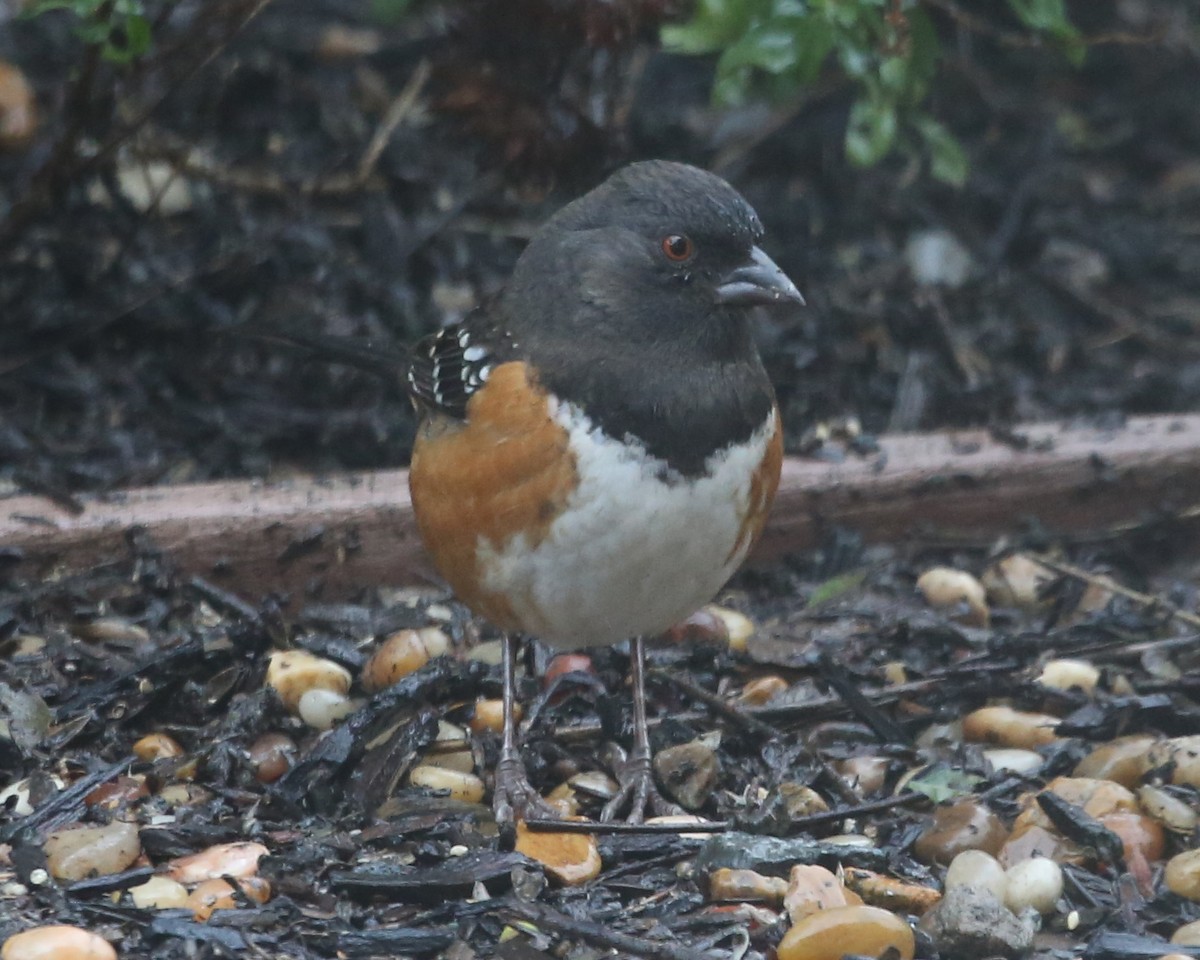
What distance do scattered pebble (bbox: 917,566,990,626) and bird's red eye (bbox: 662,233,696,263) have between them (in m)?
0.93

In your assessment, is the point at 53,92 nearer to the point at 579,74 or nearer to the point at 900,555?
the point at 579,74

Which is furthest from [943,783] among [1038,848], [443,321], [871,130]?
[443,321]

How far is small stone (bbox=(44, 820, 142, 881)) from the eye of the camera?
209 cm

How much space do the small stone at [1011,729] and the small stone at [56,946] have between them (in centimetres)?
135

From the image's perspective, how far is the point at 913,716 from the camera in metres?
2.66

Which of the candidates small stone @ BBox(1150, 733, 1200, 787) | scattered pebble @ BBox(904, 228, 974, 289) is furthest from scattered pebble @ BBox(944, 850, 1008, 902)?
scattered pebble @ BBox(904, 228, 974, 289)

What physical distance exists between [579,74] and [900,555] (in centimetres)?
113

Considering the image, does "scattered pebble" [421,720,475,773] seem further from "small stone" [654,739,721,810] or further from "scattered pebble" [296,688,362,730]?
"small stone" [654,739,721,810]

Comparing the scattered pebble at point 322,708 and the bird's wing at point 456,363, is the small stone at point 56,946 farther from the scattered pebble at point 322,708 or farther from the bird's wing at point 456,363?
the bird's wing at point 456,363

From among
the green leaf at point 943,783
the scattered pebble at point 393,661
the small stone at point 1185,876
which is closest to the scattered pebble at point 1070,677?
the green leaf at point 943,783

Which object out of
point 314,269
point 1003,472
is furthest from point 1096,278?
point 314,269

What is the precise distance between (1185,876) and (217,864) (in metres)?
1.24

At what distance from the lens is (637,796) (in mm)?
2416

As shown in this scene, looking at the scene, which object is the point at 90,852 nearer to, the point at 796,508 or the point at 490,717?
the point at 490,717
